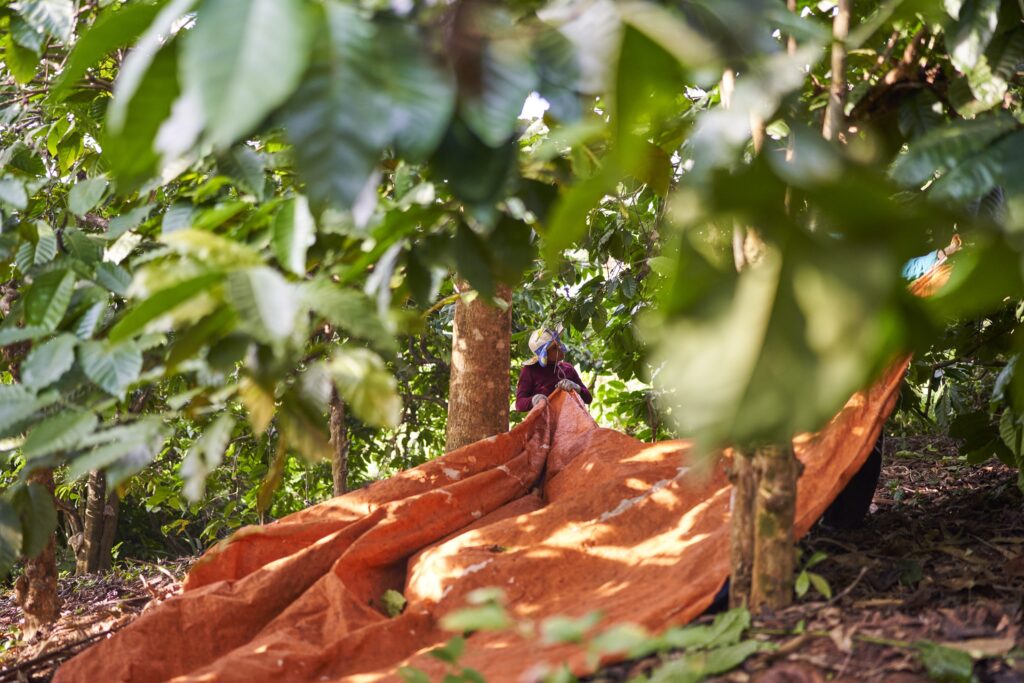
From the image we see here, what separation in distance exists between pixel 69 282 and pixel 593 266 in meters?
3.17

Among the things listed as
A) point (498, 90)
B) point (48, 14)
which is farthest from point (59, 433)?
point (48, 14)

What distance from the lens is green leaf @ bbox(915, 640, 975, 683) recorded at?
4.71 ft

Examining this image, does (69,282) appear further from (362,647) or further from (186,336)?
(362,647)

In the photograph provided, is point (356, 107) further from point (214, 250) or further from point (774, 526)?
point (774, 526)

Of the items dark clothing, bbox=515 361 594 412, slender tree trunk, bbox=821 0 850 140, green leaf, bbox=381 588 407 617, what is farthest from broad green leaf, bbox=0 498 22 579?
dark clothing, bbox=515 361 594 412

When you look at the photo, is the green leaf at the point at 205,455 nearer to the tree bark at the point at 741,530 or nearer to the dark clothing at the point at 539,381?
the tree bark at the point at 741,530

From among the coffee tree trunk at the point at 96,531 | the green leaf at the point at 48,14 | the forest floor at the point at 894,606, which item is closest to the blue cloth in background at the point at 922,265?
the forest floor at the point at 894,606

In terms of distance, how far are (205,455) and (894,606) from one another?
1.47 m

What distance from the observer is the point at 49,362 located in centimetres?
111

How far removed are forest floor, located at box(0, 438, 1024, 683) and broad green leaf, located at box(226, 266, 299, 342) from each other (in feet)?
3.88

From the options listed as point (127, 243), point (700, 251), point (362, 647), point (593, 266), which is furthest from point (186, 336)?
point (593, 266)

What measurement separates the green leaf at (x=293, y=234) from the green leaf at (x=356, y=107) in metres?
0.38

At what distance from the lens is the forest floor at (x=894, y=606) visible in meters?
1.56

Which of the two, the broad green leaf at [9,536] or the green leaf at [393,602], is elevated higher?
the broad green leaf at [9,536]
